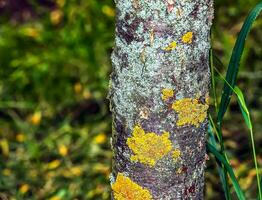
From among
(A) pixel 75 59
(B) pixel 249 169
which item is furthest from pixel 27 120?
(B) pixel 249 169

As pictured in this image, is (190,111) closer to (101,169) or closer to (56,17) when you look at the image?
(101,169)

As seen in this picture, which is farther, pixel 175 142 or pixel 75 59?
pixel 75 59

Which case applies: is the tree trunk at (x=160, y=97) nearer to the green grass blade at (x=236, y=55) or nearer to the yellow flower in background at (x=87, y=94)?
the green grass blade at (x=236, y=55)

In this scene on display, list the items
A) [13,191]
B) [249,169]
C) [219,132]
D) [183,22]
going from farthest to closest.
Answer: [249,169], [13,191], [219,132], [183,22]

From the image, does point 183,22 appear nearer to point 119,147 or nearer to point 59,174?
point 119,147

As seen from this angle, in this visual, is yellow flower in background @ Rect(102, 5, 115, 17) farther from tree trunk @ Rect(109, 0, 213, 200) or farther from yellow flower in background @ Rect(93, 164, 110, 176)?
tree trunk @ Rect(109, 0, 213, 200)

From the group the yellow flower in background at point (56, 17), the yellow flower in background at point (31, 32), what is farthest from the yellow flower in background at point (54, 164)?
the yellow flower in background at point (56, 17)
